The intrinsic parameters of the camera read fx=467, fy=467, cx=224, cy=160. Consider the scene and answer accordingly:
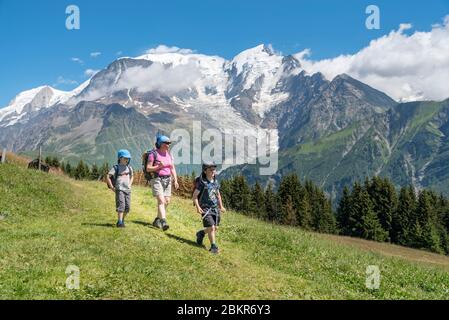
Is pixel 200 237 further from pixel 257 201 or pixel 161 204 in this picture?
pixel 257 201

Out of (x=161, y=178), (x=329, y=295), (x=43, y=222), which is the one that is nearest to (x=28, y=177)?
(x=43, y=222)

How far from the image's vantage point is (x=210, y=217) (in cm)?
1812

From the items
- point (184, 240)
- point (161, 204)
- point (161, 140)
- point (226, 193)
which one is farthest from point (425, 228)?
point (161, 140)

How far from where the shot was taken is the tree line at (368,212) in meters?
99.1

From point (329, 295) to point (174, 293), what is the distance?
15.9 feet

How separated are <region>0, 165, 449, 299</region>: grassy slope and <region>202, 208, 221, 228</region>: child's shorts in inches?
44.9

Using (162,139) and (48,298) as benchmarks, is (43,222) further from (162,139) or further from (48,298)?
(48,298)

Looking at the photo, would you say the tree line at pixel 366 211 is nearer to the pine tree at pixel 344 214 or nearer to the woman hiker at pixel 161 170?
the pine tree at pixel 344 214

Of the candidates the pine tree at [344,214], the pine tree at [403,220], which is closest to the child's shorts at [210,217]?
the pine tree at [403,220]

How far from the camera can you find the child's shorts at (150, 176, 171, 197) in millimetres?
20047

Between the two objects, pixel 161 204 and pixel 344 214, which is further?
pixel 344 214

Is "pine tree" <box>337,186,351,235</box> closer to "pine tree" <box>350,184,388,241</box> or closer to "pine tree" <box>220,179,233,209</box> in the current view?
"pine tree" <box>350,184,388,241</box>

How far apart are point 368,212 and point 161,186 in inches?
3462

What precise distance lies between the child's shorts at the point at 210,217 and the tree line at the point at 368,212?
82904 millimetres
